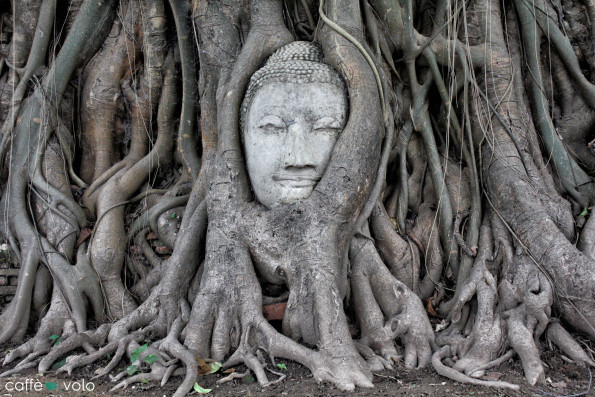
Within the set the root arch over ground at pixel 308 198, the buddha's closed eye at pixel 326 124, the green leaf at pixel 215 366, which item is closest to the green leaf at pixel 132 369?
the root arch over ground at pixel 308 198

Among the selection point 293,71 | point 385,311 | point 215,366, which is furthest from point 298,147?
point 215,366

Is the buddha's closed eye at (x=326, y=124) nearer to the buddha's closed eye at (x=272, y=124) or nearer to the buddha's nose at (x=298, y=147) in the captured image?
the buddha's nose at (x=298, y=147)

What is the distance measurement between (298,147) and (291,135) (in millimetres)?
92

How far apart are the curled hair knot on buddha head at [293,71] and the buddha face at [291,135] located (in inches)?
1.4

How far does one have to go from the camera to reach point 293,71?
2896 mm

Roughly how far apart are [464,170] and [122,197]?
245cm

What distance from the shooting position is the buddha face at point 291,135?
2805mm

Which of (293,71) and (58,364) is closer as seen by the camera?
(58,364)

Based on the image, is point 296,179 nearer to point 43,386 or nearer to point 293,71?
point 293,71

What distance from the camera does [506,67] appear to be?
326 cm

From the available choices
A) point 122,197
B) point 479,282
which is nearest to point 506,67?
point 479,282

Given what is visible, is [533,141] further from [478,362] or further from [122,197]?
[122,197]

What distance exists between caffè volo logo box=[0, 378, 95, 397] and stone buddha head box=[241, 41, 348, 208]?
4.40ft

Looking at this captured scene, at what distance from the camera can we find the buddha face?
110 inches
